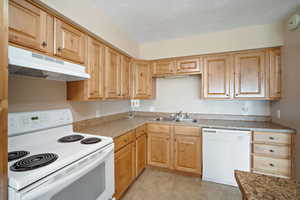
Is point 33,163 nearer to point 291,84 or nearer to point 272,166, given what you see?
point 272,166

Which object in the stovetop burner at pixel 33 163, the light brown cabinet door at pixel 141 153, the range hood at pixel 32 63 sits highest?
the range hood at pixel 32 63

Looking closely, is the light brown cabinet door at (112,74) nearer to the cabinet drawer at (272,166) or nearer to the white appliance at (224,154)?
the white appliance at (224,154)

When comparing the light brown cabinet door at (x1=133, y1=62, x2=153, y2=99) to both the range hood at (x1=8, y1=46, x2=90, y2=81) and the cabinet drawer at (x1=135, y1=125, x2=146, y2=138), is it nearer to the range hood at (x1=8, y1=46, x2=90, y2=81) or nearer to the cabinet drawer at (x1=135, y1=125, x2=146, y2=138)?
the cabinet drawer at (x1=135, y1=125, x2=146, y2=138)

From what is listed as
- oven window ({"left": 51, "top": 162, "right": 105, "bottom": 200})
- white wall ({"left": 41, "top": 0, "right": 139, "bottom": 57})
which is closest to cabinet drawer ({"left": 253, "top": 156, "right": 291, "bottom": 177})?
oven window ({"left": 51, "top": 162, "right": 105, "bottom": 200})

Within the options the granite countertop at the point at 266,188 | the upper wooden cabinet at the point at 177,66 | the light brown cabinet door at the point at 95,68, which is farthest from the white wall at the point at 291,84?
the light brown cabinet door at the point at 95,68

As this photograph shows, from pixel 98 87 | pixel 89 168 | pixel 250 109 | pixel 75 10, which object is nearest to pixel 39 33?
pixel 75 10

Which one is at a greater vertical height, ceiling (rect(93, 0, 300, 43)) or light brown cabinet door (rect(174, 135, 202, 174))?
ceiling (rect(93, 0, 300, 43))

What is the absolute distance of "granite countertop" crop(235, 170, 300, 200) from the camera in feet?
1.84

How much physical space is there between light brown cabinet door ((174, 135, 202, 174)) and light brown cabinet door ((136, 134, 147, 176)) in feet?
1.81

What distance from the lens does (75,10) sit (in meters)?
1.49

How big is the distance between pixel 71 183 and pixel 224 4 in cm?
257

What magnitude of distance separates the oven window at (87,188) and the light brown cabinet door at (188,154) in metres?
1.38

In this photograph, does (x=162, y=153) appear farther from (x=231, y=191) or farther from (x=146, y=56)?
(x=146, y=56)

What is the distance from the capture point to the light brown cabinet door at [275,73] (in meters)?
2.03
